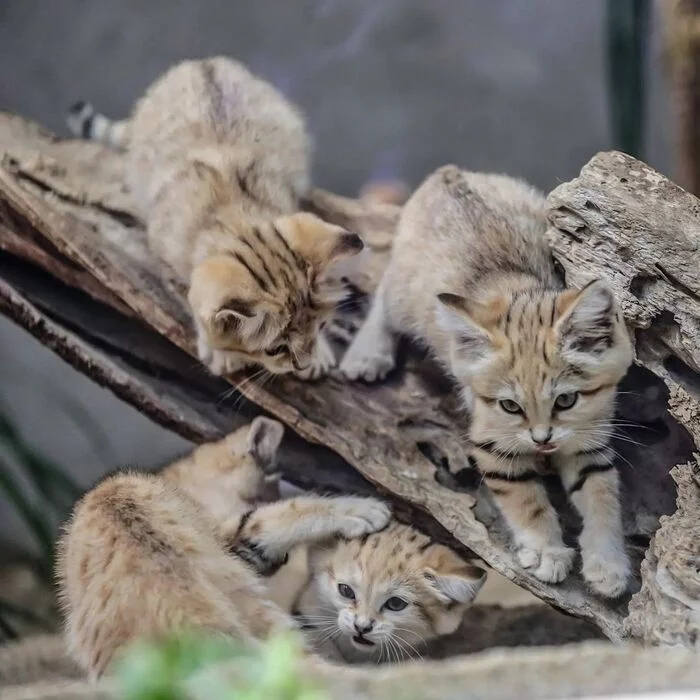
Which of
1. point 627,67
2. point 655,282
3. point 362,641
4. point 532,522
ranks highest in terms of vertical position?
point 627,67

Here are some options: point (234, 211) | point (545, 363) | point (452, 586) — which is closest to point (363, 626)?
point (452, 586)

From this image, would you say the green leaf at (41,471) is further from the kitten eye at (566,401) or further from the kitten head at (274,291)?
the kitten eye at (566,401)

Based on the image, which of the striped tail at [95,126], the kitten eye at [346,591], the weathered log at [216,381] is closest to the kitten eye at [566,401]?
the weathered log at [216,381]

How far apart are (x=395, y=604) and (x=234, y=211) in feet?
3.14

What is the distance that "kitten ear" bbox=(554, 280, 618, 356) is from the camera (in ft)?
4.44

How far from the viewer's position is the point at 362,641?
138 cm

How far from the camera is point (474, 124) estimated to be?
6.22 ft

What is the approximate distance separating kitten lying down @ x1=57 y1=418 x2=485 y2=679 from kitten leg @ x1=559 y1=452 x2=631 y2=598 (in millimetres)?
199

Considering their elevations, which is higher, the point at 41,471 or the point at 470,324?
the point at 470,324

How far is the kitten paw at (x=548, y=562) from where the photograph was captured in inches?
55.2

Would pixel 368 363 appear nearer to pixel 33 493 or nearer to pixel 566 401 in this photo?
pixel 566 401

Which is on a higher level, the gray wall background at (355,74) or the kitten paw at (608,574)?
the gray wall background at (355,74)

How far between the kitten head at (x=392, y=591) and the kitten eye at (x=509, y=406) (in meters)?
0.29

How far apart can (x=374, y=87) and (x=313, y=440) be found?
89 centimetres
